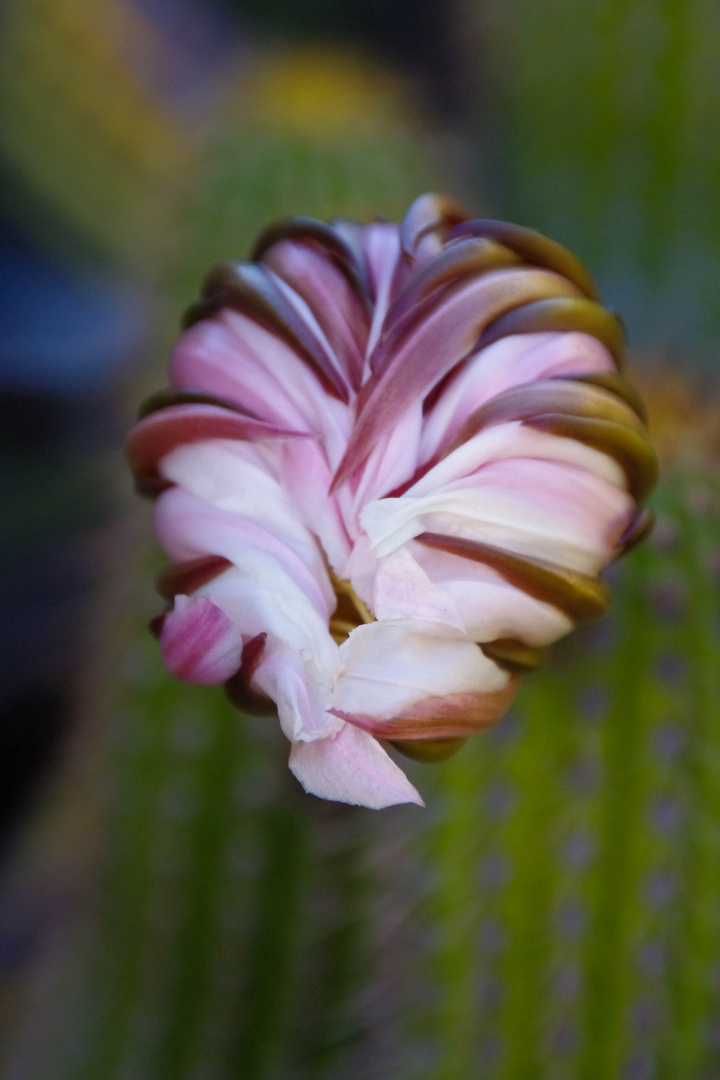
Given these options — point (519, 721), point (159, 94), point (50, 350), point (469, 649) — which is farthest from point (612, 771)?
point (159, 94)

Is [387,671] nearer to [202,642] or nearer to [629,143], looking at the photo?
[202,642]

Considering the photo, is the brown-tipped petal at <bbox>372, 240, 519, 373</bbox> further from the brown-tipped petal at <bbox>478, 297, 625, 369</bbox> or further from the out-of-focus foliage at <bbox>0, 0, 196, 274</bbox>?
the out-of-focus foliage at <bbox>0, 0, 196, 274</bbox>

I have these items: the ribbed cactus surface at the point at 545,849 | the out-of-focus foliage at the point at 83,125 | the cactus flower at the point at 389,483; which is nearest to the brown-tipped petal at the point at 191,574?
the cactus flower at the point at 389,483

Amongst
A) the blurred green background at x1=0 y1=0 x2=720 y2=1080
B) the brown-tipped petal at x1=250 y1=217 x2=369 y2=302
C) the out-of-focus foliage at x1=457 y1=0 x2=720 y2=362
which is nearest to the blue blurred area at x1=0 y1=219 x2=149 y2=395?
the blurred green background at x1=0 y1=0 x2=720 y2=1080

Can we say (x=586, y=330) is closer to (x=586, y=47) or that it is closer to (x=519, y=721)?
(x=519, y=721)

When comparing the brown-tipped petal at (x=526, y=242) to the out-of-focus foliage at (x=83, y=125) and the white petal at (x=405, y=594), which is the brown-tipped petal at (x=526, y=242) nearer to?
the white petal at (x=405, y=594)

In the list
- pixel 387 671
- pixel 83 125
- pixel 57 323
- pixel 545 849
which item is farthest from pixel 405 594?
pixel 83 125

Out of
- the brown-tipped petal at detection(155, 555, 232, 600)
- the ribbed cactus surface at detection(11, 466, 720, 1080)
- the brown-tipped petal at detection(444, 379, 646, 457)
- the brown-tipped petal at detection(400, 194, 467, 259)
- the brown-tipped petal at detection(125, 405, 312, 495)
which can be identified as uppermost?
the brown-tipped petal at detection(400, 194, 467, 259)

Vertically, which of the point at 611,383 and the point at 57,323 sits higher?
the point at 611,383
